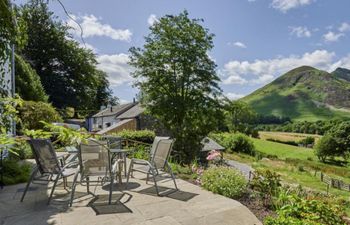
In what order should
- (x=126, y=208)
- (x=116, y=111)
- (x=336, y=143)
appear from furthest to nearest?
(x=336, y=143) < (x=116, y=111) < (x=126, y=208)

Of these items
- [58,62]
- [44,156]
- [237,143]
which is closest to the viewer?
[44,156]

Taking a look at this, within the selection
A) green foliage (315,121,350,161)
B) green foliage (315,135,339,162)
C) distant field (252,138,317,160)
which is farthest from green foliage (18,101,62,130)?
green foliage (315,121,350,161)

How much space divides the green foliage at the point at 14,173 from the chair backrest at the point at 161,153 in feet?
9.62

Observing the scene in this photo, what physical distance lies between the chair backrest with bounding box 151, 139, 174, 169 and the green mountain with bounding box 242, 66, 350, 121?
117415 mm

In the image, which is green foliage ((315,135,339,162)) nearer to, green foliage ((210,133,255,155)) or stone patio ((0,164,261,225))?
green foliage ((210,133,255,155))

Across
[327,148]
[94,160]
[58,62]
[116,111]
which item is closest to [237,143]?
[327,148]

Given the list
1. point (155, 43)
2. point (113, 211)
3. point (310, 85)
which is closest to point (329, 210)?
point (113, 211)

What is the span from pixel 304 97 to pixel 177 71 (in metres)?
150

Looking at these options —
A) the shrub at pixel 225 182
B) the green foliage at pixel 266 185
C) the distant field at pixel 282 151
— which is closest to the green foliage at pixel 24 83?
the shrub at pixel 225 182

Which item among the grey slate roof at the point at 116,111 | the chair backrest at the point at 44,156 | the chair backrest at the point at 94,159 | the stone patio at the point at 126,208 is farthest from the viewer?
the grey slate roof at the point at 116,111

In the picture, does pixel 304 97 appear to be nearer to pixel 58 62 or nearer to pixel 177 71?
pixel 58 62

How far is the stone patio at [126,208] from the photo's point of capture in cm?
370

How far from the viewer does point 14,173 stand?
6.20m

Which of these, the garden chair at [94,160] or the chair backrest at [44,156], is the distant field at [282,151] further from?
the chair backrest at [44,156]
